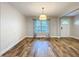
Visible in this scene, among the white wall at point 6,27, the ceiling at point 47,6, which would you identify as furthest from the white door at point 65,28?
the white wall at point 6,27

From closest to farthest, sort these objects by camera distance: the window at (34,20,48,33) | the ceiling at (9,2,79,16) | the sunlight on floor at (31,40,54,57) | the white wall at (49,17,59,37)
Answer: the sunlight on floor at (31,40,54,57) < the ceiling at (9,2,79,16) < the white wall at (49,17,59,37) < the window at (34,20,48,33)

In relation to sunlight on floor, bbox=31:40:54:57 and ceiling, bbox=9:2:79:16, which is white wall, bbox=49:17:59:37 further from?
sunlight on floor, bbox=31:40:54:57

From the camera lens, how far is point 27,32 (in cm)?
1290

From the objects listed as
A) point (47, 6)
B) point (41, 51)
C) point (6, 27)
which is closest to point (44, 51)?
point (41, 51)

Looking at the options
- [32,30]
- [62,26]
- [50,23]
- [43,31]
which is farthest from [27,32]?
[62,26]

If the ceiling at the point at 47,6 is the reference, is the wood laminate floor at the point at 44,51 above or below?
below

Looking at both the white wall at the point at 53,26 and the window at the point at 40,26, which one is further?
the window at the point at 40,26

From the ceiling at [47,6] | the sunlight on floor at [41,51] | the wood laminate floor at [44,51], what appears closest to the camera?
the wood laminate floor at [44,51]

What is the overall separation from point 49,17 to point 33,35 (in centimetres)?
267

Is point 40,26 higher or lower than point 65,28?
higher

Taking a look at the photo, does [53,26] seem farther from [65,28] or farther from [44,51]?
[44,51]

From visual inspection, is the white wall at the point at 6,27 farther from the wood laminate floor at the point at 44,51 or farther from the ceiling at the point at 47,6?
the ceiling at the point at 47,6

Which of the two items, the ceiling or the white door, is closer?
the ceiling

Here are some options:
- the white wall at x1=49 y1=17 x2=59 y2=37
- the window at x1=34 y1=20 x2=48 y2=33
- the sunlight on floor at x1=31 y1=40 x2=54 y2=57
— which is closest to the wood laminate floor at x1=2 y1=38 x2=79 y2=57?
the sunlight on floor at x1=31 y1=40 x2=54 y2=57
